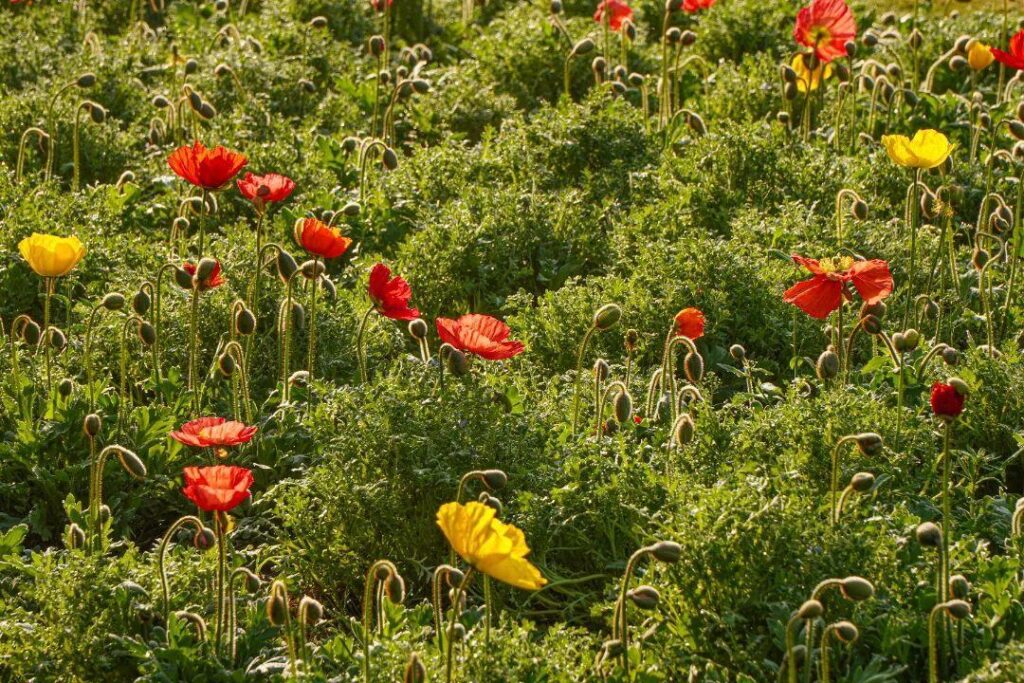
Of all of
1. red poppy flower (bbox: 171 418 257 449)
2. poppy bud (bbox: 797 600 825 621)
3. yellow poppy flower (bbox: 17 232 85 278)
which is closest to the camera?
poppy bud (bbox: 797 600 825 621)

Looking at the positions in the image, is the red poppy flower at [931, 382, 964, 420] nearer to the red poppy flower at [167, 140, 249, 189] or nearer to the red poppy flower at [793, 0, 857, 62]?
the red poppy flower at [167, 140, 249, 189]

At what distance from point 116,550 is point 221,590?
0.81 meters

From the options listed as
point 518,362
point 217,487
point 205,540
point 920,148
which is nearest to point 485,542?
point 217,487

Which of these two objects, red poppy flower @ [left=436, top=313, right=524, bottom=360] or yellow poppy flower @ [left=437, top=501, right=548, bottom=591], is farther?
red poppy flower @ [left=436, top=313, right=524, bottom=360]

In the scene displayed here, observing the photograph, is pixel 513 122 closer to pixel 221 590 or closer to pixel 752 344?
pixel 752 344

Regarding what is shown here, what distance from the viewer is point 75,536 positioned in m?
3.17

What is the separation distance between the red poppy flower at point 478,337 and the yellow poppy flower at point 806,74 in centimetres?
239

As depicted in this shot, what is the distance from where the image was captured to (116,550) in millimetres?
3564

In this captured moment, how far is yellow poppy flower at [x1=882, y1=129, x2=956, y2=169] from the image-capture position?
12.7 ft

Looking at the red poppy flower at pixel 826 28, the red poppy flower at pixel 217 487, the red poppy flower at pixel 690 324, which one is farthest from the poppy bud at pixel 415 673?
the red poppy flower at pixel 826 28

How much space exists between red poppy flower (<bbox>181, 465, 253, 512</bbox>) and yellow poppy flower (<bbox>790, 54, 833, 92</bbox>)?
3202 mm

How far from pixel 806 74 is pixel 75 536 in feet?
12.0

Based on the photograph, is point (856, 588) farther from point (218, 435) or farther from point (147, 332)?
point (147, 332)

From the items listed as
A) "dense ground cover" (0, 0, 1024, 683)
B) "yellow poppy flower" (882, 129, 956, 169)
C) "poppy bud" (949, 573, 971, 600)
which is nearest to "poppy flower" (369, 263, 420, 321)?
"dense ground cover" (0, 0, 1024, 683)
